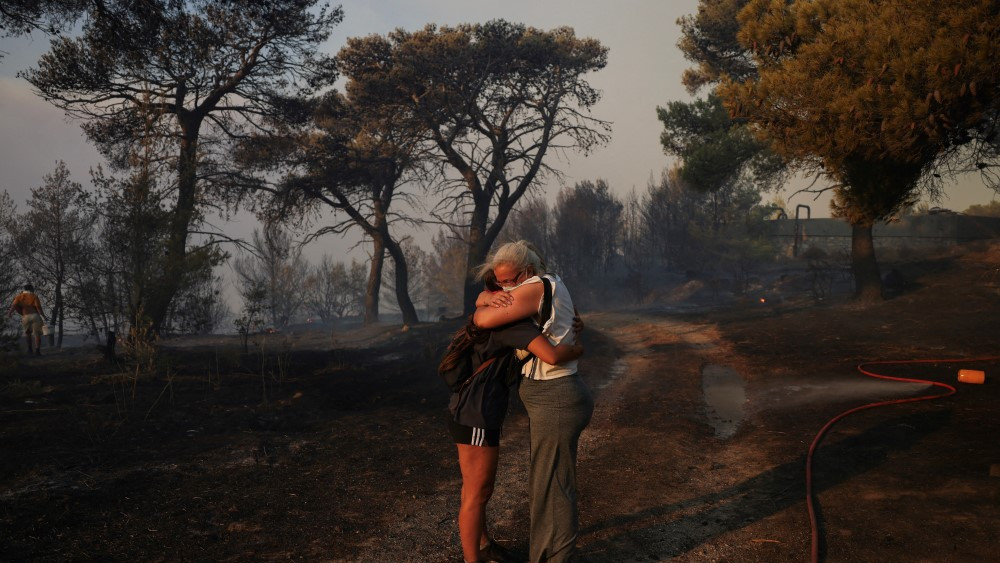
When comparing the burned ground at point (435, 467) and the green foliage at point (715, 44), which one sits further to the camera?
the green foliage at point (715, 44)

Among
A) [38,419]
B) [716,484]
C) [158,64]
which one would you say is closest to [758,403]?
[716,484]

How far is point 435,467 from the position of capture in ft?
19.0

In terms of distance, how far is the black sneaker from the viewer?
3562 millimetres

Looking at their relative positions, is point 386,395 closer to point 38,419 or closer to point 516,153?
point 38,419

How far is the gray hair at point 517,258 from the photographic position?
3.32m

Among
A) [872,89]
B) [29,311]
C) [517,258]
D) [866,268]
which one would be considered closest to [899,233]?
[866,268]

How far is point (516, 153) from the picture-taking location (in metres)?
21.2

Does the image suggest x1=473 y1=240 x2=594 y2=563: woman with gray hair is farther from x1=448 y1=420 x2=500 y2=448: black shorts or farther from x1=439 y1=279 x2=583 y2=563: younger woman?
x1=448 y1=420 x2=500 y2=448: black shorts

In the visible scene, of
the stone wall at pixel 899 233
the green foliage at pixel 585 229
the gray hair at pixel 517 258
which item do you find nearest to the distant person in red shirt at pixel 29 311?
the gray hair at pixel 517 258

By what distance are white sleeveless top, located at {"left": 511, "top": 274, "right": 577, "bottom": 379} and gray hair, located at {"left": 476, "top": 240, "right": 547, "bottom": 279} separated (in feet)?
0.41

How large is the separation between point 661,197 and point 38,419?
1949 inches

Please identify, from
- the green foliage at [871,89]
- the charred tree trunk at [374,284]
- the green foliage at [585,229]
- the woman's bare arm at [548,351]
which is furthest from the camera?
the green foliage at [585,229]

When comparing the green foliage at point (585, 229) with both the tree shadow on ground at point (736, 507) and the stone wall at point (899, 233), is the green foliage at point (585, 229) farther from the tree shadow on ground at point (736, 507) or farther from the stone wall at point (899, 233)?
the tree shadow on ground at point (736, 507)

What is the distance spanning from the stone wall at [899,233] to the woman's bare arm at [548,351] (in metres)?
24.8
